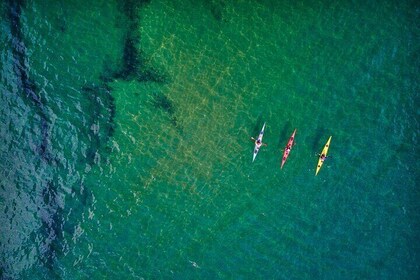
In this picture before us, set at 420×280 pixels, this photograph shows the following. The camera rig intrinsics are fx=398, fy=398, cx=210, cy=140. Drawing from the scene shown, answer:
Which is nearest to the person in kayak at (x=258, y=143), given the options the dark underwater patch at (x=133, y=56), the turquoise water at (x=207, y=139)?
the turquoise water at (x=207, y=139)

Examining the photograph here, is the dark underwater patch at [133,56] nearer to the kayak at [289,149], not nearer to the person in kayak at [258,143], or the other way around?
the person in kayak at [258,143]

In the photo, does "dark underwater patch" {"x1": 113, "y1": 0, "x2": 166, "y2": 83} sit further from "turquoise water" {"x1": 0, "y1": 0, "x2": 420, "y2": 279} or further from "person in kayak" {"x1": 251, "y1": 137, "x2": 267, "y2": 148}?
"person in kayak" {"x1": 251, "y1": 137, "x2": 267, "y2": 148}

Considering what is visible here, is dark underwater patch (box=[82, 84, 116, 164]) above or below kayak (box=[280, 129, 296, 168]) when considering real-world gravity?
below

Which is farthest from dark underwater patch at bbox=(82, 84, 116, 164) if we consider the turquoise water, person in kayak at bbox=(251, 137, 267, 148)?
person in kayak at bbox=(251, 137, 267, 148)

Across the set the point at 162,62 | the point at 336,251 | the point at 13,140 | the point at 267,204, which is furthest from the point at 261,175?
the point at 13,140

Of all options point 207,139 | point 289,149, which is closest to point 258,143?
point 289,149

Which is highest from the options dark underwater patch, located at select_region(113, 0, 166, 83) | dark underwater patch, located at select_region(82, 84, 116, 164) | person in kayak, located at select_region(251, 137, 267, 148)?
dark underwater patch, located at select_region(113, 0, 166, 83)

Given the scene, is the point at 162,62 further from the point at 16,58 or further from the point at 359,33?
the point at 359,33

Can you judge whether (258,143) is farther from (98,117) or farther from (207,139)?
(98,117)
